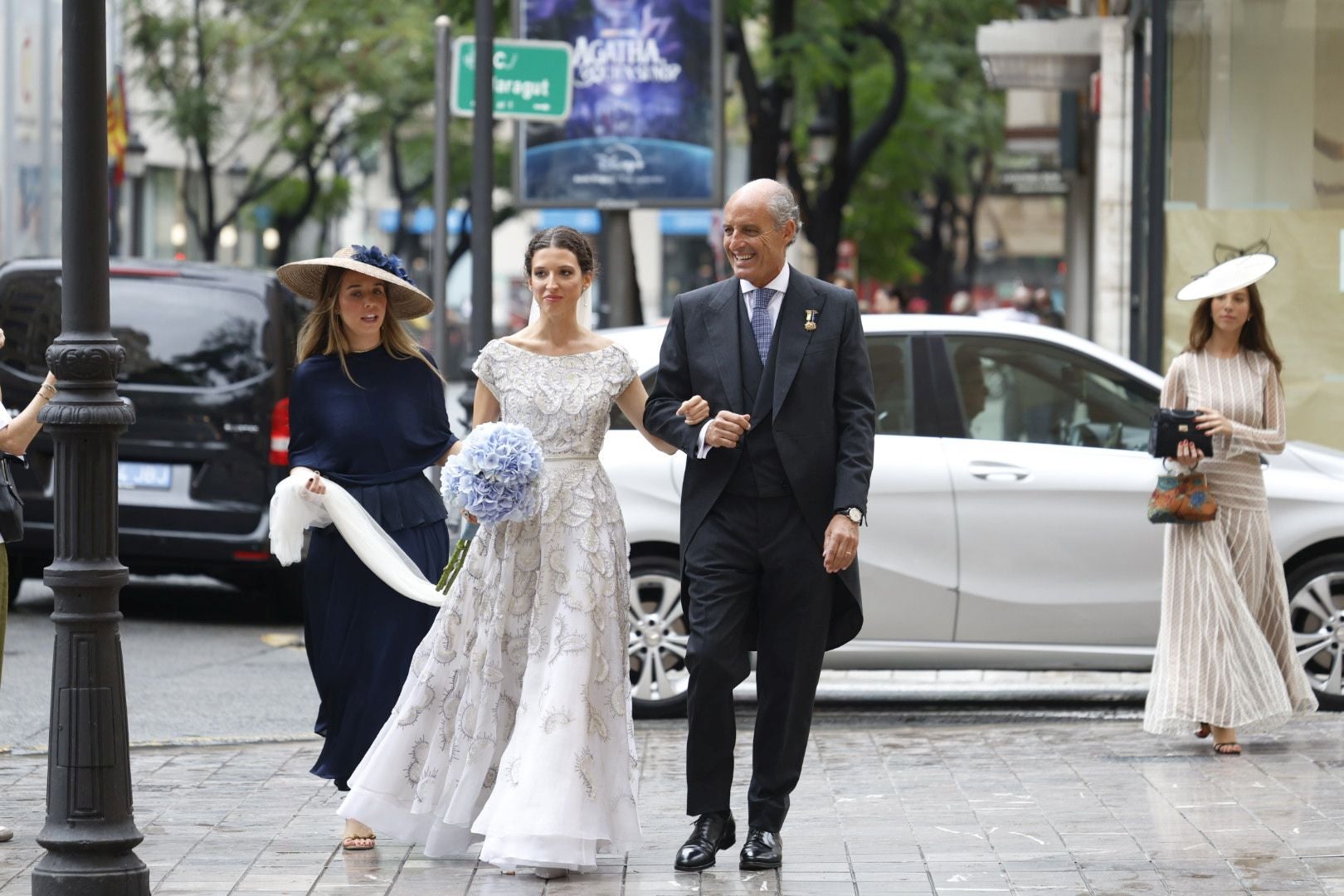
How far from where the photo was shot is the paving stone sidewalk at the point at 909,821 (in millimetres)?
6152

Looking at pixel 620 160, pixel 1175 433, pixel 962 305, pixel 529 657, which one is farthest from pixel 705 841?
pixel 962 305

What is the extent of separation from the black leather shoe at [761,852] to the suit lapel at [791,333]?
119cm

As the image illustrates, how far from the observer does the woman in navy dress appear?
22.6 feet

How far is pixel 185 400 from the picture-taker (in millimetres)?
12180

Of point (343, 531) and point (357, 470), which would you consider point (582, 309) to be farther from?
point (343, 531)

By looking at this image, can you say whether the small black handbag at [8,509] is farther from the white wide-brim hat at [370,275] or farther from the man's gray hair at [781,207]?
the man's gray hair at [781,207]

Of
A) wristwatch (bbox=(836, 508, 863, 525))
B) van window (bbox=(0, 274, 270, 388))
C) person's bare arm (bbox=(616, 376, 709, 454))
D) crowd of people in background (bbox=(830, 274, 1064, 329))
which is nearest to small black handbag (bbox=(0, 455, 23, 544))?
person's bare arm (bbox=(616, 376, 709, 454))

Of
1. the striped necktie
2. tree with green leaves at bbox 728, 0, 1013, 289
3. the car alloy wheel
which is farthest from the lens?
tree with green leaves at bbox 728, 0, 1013, 289

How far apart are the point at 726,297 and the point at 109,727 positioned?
2093 mm

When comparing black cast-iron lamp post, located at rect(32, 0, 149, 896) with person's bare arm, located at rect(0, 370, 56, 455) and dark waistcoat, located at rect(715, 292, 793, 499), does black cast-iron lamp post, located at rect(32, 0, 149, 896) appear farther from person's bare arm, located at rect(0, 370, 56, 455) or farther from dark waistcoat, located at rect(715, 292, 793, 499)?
dark waistcoat, located at rect(715, 292, 793, 499)

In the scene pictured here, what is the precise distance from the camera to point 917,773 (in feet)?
26.3

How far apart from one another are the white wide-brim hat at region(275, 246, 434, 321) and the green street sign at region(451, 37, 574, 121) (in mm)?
6534

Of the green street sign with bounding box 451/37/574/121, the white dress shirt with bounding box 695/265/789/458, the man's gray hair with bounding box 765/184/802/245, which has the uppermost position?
the green street sign with bounding box 451/37/574/121

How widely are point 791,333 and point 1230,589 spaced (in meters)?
2.91
